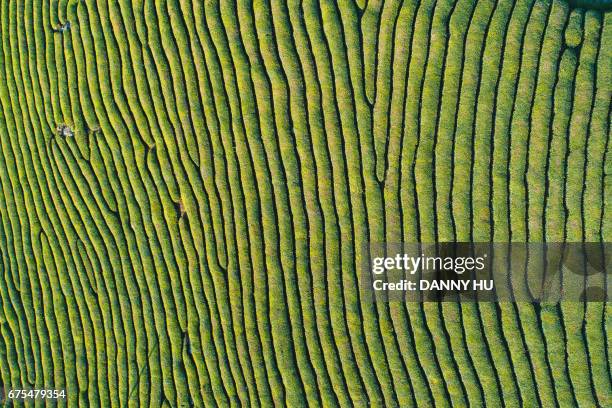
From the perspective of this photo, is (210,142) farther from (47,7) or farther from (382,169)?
(47,7)

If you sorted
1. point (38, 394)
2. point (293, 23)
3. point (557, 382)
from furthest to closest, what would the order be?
point (38, 394)
point (293, 23)
point (557, 382)

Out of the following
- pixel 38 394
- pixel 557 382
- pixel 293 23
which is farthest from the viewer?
pixel 38 394

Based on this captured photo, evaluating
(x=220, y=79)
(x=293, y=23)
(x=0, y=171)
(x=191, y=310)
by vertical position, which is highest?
(x=293, y=23)

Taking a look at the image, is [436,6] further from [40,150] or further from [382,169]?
[40,150]

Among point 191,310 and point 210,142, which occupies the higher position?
point 210,142

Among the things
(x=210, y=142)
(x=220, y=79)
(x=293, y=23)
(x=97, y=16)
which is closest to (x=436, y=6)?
(x=293, y=23)

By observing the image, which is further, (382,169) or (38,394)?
(38,394)

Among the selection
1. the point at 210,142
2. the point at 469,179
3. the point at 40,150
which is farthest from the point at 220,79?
the point at 469,179
